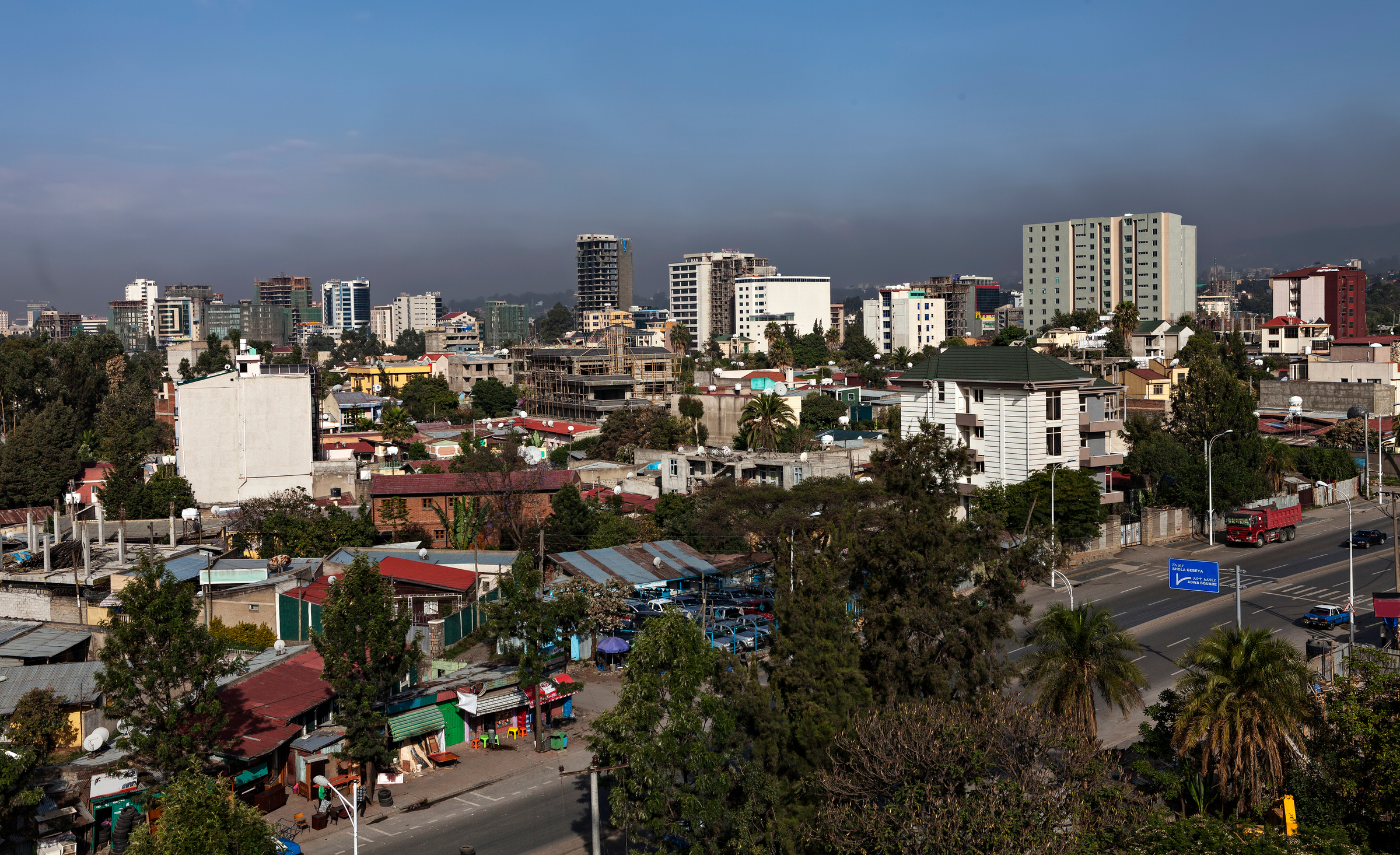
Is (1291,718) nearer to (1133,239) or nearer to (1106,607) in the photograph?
(1106,607)

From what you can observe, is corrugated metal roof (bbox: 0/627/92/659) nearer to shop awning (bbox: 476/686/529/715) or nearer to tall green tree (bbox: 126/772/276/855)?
shop awning (bbox: 476/686/529/715)

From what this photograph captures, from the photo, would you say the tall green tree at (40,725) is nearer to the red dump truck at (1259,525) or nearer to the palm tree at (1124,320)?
the red dump truck at (1259,525)

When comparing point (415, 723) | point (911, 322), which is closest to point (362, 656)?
point (415, 723)

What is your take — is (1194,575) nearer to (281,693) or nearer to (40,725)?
(281,693)

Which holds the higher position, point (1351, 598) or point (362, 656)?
point (362, 656)

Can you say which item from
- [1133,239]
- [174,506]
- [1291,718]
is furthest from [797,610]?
[1133,239]
